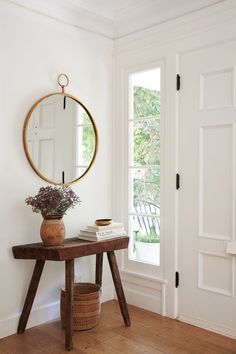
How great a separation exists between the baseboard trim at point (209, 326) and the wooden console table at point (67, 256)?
0.46 metres

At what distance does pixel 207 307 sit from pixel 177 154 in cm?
120

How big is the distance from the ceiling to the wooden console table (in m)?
1.81

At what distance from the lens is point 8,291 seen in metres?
2.77

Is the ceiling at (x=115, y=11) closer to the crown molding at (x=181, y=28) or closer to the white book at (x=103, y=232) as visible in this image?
the crown molding at (x=181, y=28)

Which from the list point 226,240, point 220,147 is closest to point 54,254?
point 226,240

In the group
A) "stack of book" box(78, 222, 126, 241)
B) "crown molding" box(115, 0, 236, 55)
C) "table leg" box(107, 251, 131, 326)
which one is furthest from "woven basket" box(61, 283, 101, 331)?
"crown molding" box(115, 0, 236, 55)

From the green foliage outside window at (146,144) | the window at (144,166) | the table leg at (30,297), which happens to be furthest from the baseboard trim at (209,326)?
the table leg at (30,297)

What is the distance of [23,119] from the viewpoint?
2855 millimetres

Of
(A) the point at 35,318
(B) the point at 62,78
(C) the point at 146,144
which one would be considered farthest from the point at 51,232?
(B) the point at 62,78

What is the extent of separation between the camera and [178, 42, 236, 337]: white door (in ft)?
8.93

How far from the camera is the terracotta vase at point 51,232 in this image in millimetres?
2664

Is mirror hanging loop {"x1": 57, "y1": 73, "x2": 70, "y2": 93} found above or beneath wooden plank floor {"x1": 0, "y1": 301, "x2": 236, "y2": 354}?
above

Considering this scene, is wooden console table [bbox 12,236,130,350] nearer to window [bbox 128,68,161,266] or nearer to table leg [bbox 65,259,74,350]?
table leg [bbox 65,259,74,350]

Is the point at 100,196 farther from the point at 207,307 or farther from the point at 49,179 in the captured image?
the point at 207,307
